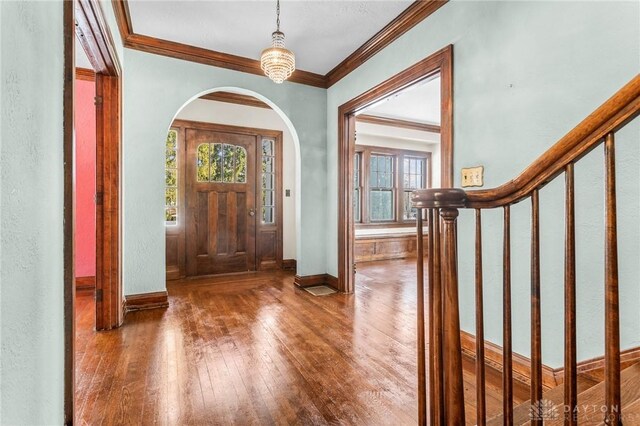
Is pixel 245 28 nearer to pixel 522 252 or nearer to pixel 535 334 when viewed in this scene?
pixel 522 252

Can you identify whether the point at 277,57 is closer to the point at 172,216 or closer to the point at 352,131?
the point at 352,131

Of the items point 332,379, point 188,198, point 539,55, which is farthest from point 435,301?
point 188,198

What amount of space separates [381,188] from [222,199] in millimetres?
3355

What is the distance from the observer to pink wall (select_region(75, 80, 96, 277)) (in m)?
3.90

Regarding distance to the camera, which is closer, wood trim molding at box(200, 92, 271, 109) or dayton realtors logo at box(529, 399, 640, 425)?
dayton realtors logo at box(529, 399, 640, 425)

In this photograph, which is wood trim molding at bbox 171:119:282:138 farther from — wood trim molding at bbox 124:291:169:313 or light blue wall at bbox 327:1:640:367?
light blue wall at bbox 327:1:640:367

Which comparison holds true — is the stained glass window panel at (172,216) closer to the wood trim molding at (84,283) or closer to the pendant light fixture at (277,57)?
the wood trim molding at (84,283)

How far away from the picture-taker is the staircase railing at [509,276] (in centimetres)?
75

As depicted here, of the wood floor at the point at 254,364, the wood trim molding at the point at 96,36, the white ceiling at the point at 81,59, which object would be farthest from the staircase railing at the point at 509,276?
the white ceiling at the point at 81,59

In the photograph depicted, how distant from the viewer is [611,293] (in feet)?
2.47

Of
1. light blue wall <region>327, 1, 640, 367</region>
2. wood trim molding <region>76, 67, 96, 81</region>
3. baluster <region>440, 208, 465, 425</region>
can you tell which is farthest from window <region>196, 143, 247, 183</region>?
baluster <region>440, 208, 465, 425</region>

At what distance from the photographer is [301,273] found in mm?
4176

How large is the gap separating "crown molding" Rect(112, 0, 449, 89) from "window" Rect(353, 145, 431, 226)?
100 inches

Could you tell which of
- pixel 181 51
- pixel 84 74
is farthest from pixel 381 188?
pixel 84 74
